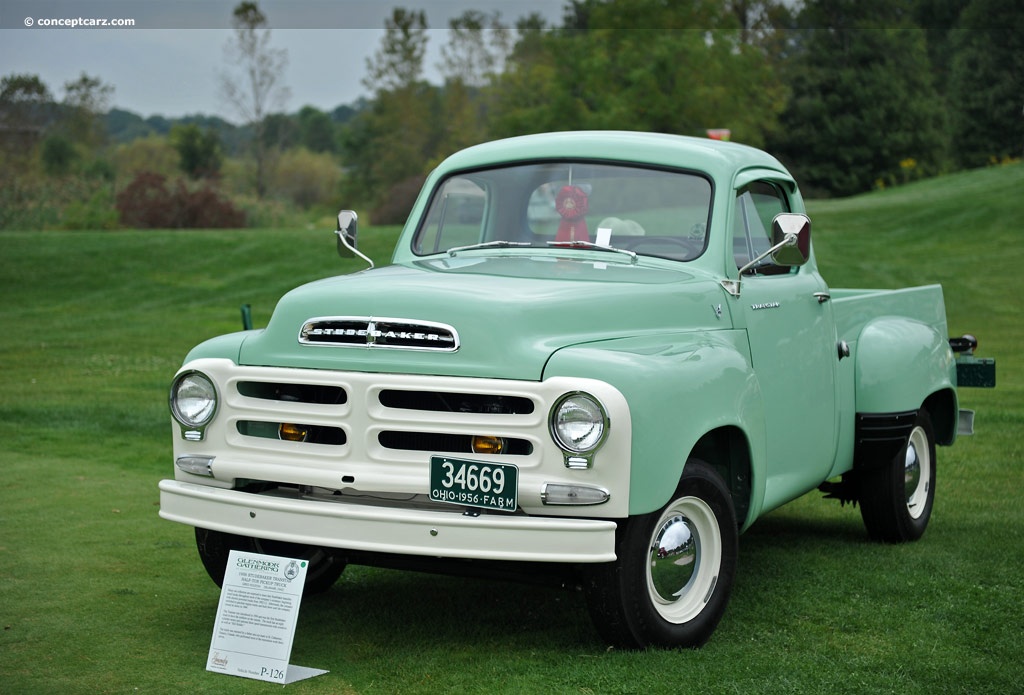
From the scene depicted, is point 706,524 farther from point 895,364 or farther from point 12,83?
point 12,83

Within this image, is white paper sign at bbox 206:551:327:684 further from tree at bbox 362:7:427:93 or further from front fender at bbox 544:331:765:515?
tree at bbox 362:7:427:93

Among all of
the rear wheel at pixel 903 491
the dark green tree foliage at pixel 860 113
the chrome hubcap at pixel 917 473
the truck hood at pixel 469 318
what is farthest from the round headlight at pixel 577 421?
the dark green tree foliage at pixel 860 113

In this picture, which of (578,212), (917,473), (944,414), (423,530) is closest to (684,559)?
(423,530)

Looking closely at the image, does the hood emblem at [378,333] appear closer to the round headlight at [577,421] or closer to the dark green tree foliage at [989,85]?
the round headlight at [577,421]

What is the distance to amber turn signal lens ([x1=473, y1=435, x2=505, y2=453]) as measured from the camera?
4.13m

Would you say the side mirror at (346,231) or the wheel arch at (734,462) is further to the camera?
the side mirror at (346,231)

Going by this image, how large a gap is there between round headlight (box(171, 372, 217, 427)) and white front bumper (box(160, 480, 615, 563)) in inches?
15.7

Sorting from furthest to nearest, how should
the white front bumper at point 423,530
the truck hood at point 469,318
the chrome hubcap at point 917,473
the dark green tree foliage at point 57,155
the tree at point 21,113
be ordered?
the dark green tree foliage at point 57,155, the tree at point 21,113, the chrome hubcap at point 917,473, the truck hood at point 469,318, the white front bumper at point 423,530

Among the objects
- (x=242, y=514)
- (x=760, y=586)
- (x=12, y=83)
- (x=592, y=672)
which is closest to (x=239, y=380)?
(x=242, y=514)

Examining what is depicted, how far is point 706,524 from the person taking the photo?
4.55 meters

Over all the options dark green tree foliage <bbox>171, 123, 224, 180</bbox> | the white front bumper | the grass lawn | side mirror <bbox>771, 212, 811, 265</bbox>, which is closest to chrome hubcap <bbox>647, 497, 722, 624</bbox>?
the grass lawn

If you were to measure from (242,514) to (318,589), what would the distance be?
1.20 metres

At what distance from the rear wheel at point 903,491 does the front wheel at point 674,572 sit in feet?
6.32

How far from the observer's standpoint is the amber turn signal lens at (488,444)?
163 inches
